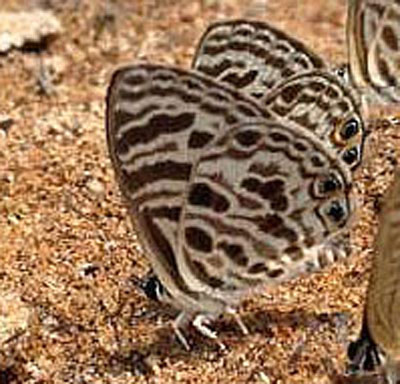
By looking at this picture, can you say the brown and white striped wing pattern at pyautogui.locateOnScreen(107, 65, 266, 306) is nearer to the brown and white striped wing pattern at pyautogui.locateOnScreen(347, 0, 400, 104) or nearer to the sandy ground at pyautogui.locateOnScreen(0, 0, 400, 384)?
the sandy ground at pyautogui.locateOnScreen(0, 0, 400, 384)

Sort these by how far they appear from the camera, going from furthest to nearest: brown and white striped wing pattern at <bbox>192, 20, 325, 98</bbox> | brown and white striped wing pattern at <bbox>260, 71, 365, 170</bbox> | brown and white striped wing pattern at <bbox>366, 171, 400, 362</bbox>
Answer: brown and white striped wing pattern at <bbox>192, 20, 325, 98</bbox> → brown and white striped wing pattern at <bbox>260, 71, 365, 170</bbox> → brown and white striped wing pattern at <bbox>366, 171, 400, 362</bbox>

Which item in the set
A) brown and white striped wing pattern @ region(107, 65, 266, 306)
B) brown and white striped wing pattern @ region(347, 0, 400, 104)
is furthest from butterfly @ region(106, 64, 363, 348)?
brown and white striped wing pattern @ region(347, 0, 400, 104)

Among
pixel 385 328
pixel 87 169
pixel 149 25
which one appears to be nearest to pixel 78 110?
pixel 87 169

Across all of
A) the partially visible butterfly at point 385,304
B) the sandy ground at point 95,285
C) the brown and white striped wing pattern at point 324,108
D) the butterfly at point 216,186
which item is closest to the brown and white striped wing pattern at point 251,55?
the brown and white striped wing pattern at point 324,108

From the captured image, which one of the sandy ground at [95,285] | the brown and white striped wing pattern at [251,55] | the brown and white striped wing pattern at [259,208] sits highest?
the brown and white striped wing pattern at [251,55]

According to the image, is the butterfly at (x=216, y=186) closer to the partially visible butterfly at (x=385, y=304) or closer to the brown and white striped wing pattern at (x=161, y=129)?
the brown and white striped wing pattern at (x=161, y=129)
